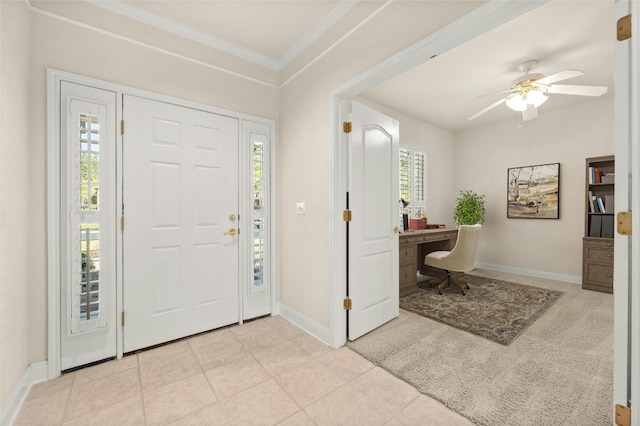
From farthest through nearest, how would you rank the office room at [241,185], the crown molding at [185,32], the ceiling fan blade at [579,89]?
the ceiling fan blade at [579,89]
the crown molding at [185,32]
the office room at [241,185]

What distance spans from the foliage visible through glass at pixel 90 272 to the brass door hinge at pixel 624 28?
3.17 m

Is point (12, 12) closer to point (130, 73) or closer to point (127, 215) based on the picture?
point (130, 73)

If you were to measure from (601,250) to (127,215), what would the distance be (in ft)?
19.3

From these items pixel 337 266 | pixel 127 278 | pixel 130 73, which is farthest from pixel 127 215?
pixel 337 266

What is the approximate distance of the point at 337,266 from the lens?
2.34 metres

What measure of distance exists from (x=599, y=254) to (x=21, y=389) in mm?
6343

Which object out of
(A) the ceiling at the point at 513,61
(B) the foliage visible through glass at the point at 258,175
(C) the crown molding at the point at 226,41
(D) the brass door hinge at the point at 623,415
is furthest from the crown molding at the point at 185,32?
(D) the brass door hinge at the point at 623,415

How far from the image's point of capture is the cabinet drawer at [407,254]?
12.0ft

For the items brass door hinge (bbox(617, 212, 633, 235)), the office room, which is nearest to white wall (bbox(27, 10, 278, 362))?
the office room

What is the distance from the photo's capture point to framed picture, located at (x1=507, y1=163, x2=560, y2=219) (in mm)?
4539

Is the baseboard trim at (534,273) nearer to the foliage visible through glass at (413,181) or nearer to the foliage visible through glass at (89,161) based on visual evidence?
the foliage visible through glass at (413,181)

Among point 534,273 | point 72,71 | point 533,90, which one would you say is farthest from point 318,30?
point 534,273

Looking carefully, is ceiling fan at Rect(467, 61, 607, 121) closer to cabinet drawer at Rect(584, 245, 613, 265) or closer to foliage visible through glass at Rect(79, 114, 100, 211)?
cabinet drawer at Rect(584, 245, 613, 265)

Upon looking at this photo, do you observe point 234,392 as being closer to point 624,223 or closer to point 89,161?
point 89,161
